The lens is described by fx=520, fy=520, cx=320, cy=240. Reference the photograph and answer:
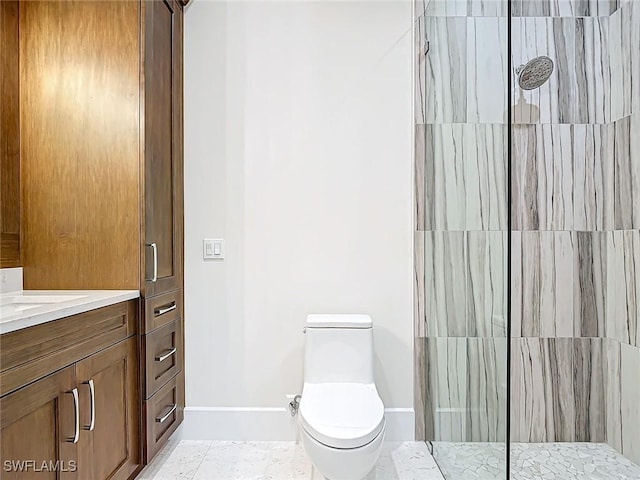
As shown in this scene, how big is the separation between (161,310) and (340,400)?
36.2 inches

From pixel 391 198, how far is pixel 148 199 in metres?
1.25

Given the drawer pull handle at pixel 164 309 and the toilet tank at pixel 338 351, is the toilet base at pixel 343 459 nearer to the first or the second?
the toilet tank at pixel 338 351

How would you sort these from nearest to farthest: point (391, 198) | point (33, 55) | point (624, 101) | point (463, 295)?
point (463, 295)
point (33, 55)
point (624, 101)
point (391, 198)

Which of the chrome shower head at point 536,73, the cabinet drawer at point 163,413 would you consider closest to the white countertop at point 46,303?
the cabinet drawer at point 163,413

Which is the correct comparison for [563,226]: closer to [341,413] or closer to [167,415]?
[341,413]

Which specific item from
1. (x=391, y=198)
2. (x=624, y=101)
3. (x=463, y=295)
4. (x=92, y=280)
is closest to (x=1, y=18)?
(x=92, y=280)

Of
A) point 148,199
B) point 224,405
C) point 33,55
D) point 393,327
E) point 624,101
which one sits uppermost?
point 33,55

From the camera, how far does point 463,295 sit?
205 cm

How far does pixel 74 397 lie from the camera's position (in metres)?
1.62

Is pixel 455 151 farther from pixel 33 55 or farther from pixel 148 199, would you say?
pixel 33 55

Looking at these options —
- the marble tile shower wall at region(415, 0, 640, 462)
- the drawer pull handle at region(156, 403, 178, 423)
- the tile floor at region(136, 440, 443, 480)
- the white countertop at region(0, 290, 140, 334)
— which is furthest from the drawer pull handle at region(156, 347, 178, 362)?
the marble tile shower wall at region(415, 0, 640, 462)

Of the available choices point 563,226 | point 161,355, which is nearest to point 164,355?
point 161,355

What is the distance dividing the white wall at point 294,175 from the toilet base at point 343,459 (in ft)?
2.64

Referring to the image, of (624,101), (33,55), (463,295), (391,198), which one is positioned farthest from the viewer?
(391,198)
